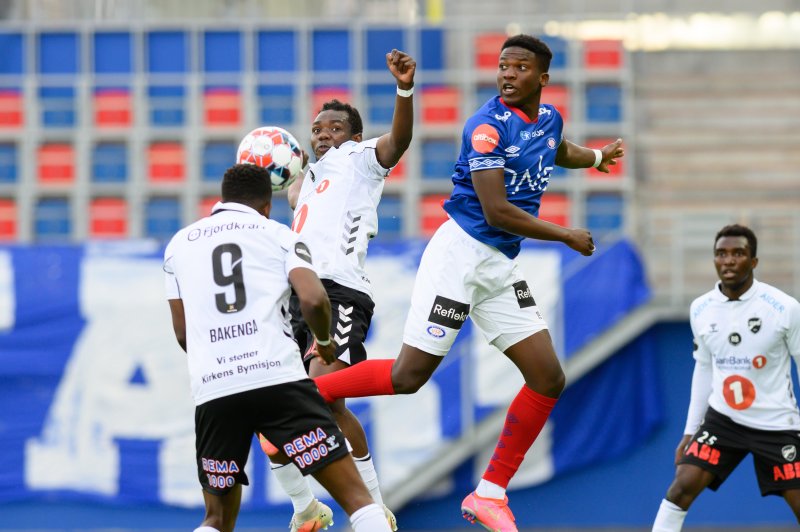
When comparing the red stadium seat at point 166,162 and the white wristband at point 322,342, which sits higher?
the red stadium seat at point 166,162

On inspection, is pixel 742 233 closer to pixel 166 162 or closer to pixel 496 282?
pixel 496 282

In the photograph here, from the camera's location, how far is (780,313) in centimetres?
923

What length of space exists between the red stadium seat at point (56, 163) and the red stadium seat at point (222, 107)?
1.83m

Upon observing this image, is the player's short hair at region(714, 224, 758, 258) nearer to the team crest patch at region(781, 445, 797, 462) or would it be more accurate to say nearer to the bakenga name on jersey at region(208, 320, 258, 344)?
the team crest patch at region(781, 445, 797, 462)

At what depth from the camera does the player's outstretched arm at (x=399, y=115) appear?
23.9 ft

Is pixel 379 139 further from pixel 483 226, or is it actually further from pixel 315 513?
pixel 315 513

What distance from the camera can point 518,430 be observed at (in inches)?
296

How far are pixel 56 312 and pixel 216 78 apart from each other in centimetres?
387

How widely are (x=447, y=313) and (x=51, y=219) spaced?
33.5ft

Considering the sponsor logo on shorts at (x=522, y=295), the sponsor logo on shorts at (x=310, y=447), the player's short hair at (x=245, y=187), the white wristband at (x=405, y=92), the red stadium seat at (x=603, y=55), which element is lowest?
the sponsor logo on shorts at (x=310, y=447)

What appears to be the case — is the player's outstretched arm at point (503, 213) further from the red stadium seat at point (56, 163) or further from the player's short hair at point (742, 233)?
the red stadium seat at point (56, 163)

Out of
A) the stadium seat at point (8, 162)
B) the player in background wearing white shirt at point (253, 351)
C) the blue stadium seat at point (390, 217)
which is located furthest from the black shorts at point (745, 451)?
the stadium seat at point (8, 162)

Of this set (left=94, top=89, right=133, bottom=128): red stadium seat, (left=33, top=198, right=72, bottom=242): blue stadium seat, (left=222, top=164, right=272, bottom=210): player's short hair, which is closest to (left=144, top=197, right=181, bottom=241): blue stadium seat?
(left=33, top=198, right=72, bottom=242): blue stadium seat

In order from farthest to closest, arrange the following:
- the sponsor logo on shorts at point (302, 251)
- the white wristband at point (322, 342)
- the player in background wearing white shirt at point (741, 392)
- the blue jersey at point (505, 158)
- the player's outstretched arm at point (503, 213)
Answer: the player in background wearing white shirt at point (741, 392)
the blue jersey at point (505, 158)
the player's outstretched arm at point (503, 213)
the white wristband at point (322, 342)
the sponsor logo on shorts at point (302, 251)
